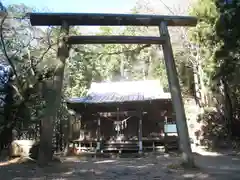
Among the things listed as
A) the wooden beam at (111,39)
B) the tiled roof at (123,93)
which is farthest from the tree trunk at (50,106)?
the tiled roof at (123,93)

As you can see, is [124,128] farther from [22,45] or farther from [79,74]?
[79,74]

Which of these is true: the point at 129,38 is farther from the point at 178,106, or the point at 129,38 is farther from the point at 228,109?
the point at 228,109

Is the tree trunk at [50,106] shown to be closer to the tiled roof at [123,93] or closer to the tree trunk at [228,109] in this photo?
the tiled roof at [123,93]

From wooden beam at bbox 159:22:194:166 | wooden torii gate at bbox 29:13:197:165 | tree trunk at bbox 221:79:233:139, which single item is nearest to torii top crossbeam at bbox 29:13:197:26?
wooden torii gate at bbox 29:13:197:165

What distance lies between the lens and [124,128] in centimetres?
1795

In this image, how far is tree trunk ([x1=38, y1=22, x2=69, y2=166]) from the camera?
29.3 ft

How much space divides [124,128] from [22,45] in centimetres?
853

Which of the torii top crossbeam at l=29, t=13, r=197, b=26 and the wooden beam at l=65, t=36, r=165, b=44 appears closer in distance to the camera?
the torii top crossbeam at l=29, t=13, r=197, b=26

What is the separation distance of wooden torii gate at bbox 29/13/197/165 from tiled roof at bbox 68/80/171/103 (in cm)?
684

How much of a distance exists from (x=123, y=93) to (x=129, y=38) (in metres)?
9.39

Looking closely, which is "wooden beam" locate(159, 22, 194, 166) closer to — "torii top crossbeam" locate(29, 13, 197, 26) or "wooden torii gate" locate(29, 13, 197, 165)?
"wooden torii gate" locate(29, 13, 197, 165)

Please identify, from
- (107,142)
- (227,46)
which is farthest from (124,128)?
(227,46)

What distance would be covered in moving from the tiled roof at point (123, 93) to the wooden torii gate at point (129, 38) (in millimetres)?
6843

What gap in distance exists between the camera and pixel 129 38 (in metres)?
9.80
